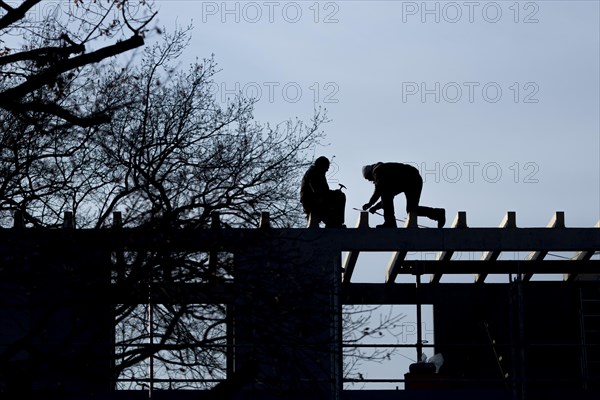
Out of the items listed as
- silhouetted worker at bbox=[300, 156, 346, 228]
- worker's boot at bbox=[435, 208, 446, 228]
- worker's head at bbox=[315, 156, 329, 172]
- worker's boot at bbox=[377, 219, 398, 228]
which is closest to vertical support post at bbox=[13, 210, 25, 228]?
silhouetted worker at bbox=[300, 156, 346, 228]

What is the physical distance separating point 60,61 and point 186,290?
247 cm

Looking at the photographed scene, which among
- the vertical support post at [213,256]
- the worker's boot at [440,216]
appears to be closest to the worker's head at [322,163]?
the worker's boot at [440,216]

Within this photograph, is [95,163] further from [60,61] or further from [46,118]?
[60,61]

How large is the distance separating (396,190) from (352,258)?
6.90ft

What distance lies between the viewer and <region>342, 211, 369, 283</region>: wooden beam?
19797 mm

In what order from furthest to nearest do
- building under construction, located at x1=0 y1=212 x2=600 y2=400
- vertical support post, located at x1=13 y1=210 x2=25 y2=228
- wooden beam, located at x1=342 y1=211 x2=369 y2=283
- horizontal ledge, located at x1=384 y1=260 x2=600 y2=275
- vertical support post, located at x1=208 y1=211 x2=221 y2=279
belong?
horizontal ledge, located at x1=384 y1=260 x2=600 y2=275 < wooden beam, located at x1=342 y1=211 x2=369 y2=283 < vertical support post, located at x1=13 y1=210 x2=25 y2=228 < vertical support post, located at x1=208 y1=211 x2=221 y2=279 < building under construction, located at x1=0 y1=212 x2=600 y2=400

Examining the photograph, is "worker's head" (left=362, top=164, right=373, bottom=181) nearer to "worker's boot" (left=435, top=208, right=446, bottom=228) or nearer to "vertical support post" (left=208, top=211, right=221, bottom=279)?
"worker's boot" (left=435, top=208, right=446, bottom=228)

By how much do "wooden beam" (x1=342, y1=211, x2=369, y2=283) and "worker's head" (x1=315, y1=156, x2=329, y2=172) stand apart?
2.88 ft

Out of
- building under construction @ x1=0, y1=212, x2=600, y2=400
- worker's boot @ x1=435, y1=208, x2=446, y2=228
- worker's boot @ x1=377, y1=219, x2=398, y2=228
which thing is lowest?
building under construction @ x1=0, y1=212, x2=600, y2=400

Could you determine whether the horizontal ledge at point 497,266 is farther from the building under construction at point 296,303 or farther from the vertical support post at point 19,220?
the vertical support post at point 19,220

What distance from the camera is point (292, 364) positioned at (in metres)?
12.9

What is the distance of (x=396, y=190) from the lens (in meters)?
20.1

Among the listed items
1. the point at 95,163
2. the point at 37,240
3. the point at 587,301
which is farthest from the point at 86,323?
the point at 587,301

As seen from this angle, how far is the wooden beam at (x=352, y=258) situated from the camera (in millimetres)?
19797
